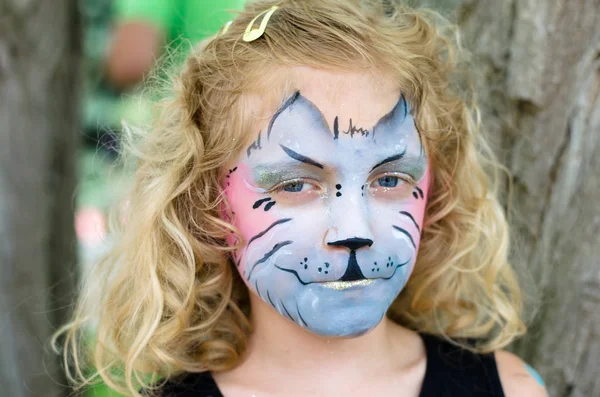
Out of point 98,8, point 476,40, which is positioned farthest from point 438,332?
point 98,8

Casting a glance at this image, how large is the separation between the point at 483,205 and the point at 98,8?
9.69 ft

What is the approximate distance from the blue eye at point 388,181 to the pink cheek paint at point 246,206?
0.24 meters

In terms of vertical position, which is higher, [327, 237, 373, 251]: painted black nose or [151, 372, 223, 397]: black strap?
[327, 237, 373, 251]: painted black nose

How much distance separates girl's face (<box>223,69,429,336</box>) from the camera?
147cm

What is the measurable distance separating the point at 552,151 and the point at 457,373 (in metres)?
0.68

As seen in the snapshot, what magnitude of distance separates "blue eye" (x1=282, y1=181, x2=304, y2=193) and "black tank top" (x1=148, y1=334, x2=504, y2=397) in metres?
0.56

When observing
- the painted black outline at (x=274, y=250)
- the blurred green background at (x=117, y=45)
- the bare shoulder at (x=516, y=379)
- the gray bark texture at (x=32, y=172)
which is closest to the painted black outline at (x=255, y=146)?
the painted black outline at (x=274, y=250)

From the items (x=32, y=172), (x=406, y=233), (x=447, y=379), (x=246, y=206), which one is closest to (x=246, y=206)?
(x=246, y=206)

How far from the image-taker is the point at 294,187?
152cm

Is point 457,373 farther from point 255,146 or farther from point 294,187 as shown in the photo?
point 255,146

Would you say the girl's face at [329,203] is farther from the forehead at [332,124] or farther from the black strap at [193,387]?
the black strap at [193,387]

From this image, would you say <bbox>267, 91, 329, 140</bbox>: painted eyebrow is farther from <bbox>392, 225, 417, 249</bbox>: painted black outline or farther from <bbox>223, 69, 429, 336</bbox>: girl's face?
<bbox>392, 225, 417, 249</bbox>: painted black outline

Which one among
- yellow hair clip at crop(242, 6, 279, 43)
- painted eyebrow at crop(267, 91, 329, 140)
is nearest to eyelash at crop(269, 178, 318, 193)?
painted eyebrow at crop(267, 91, 329, 140)

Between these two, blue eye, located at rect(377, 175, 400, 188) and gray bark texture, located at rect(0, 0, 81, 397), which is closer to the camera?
blue eye, located at rect(377, 175, 400, 188)
